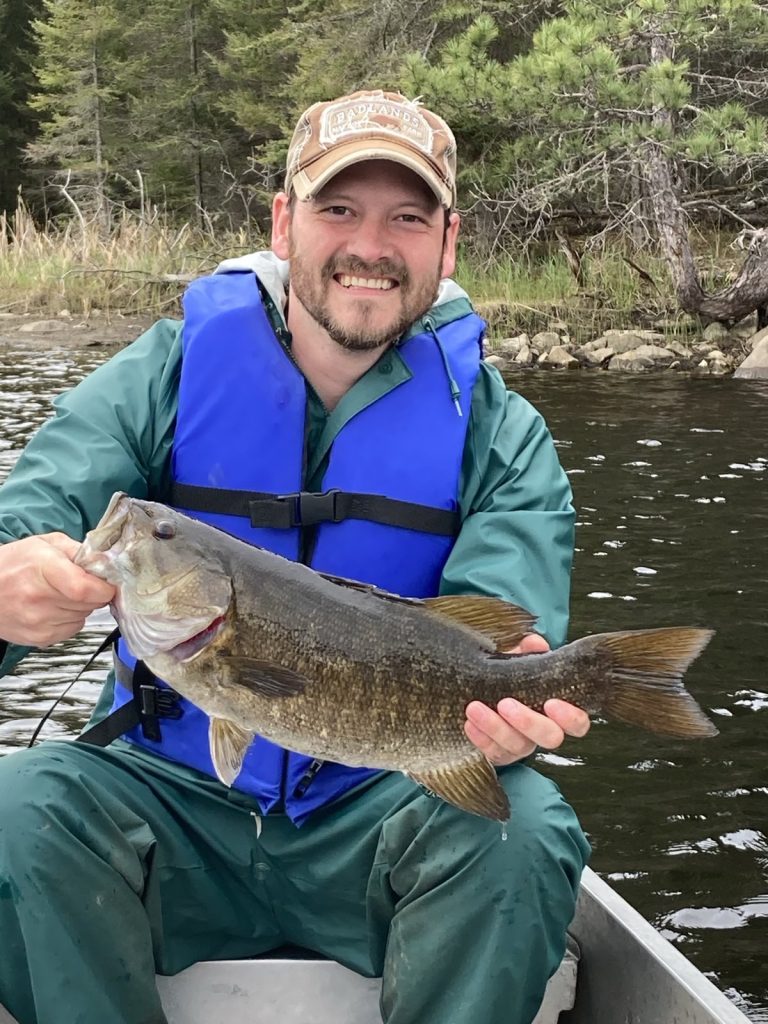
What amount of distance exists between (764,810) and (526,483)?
2438mm

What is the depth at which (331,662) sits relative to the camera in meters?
2.48

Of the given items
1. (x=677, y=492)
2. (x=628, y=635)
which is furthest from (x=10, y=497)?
(x=677, y=492)

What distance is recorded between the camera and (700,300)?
56.1 ft

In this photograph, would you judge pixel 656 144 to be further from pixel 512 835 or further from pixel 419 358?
pixel 512 835

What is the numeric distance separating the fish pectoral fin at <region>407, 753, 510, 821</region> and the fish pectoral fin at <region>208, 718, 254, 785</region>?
366 mm

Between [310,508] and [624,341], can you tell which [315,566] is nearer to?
[310,508]

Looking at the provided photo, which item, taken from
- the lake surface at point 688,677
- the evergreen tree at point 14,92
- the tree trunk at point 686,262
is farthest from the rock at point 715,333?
the evergreen tree at point 14,92

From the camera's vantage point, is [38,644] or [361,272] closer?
[38,644]

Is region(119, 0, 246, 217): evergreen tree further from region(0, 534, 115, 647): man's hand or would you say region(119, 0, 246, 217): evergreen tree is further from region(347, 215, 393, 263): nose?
region(0, 534, 115, 647): man's hand

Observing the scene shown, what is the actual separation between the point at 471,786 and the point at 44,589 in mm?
964

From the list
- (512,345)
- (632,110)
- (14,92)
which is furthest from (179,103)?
(632,110)

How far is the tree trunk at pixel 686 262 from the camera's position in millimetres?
16641

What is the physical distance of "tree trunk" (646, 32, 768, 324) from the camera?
54.6 feet

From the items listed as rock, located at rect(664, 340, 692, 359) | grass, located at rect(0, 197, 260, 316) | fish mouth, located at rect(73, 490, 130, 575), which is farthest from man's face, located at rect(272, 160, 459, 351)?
grass, located at rect(0, 197, 260, 316)
